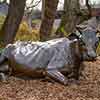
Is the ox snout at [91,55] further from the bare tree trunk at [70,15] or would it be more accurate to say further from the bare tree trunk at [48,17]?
the bare tree trunk at [70,15]

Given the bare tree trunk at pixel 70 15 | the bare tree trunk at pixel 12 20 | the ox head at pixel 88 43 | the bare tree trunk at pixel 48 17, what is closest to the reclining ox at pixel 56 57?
the ox head at pixel 88 43

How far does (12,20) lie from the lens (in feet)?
32.3

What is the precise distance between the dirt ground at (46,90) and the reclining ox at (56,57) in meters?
0.18

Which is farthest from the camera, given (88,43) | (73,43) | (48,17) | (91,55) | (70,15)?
(70,15)

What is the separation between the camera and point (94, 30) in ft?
21.8

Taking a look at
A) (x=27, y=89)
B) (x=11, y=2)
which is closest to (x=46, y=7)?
(x=11, y=2)

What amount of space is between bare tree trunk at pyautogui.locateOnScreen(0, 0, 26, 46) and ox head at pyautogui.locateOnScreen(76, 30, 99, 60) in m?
3.47

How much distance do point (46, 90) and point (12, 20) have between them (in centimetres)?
416

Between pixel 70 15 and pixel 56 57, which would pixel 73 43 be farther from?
pixel 70 15

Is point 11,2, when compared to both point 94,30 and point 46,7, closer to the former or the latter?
point 46,7

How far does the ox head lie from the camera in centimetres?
633

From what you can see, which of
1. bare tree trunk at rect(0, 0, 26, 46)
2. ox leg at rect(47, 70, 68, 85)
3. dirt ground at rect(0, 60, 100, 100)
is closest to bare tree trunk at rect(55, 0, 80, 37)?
bare tree trunk at rect(0, 0, 26, 46)

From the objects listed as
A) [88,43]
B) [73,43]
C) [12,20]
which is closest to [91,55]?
[88,43]

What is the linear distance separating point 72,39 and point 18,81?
4.00 feet
